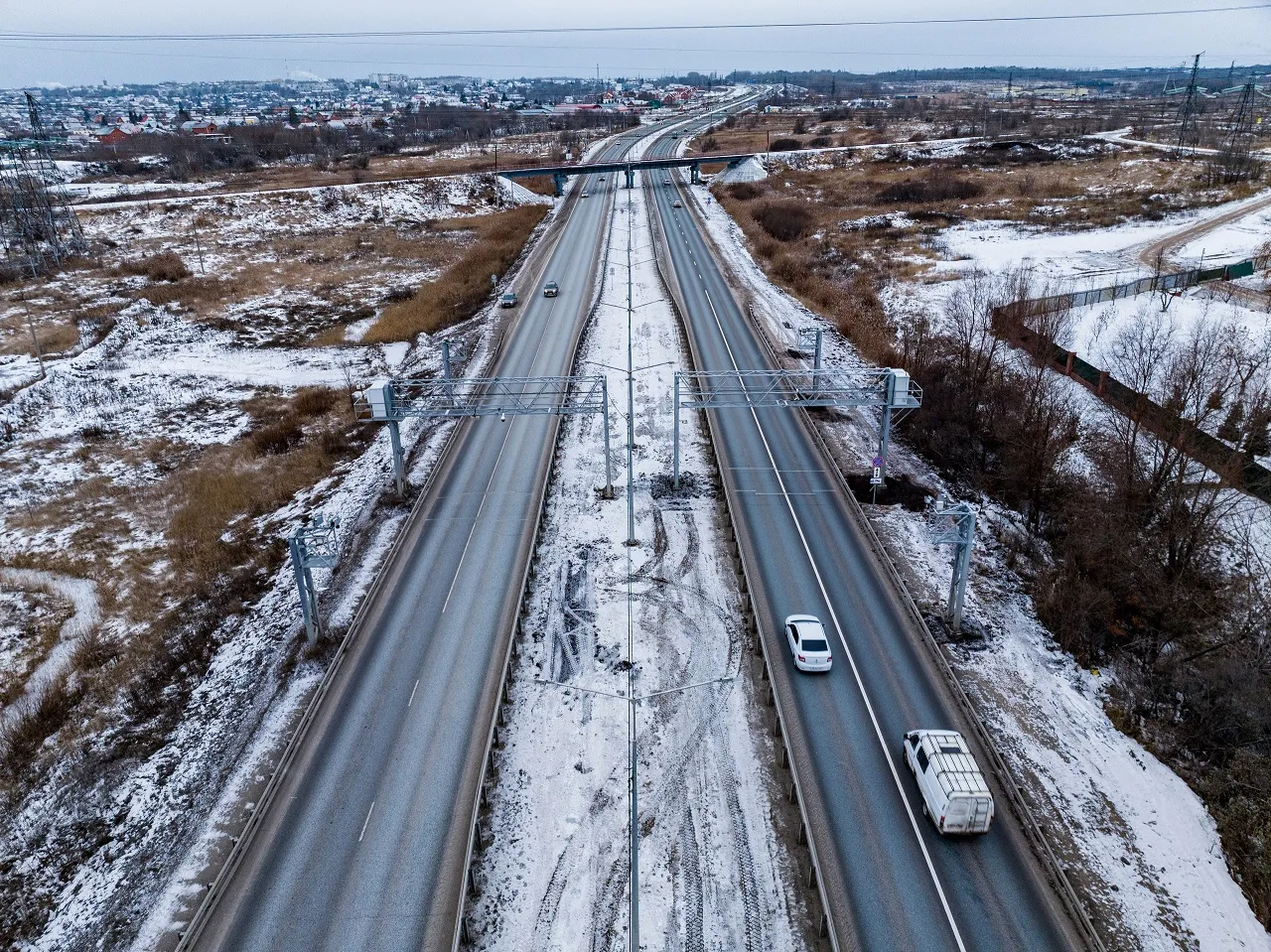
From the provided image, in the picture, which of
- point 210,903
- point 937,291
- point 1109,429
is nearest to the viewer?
point 210,903

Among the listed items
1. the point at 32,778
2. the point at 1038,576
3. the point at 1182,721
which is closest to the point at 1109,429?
the point at 1038,576

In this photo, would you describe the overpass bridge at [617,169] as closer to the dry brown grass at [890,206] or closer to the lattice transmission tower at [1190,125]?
the dry brown grass at [890,206]

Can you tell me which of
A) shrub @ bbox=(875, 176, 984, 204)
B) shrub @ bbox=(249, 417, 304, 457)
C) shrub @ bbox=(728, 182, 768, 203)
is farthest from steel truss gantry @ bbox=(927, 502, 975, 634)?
shrub @ bbox=(728, 182, 768, 203)

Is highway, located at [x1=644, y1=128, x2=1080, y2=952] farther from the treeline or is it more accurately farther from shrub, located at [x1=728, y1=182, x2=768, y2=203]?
shrub, located at [x1=728, y1=182, x2=768, y2=203]

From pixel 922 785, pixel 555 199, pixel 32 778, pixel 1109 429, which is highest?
pixel 555 199

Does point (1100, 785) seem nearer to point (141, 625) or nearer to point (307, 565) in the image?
point (307, 565)

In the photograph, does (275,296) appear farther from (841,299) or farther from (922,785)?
(922,785)

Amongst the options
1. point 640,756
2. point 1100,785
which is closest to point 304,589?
point 640,756
